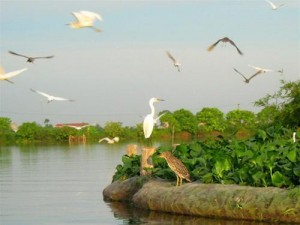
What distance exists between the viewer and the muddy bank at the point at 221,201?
1320cm

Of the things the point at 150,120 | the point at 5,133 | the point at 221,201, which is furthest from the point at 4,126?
the point at 221,201

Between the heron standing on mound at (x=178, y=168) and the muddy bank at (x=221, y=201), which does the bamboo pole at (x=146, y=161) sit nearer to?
the muddy bank at (x=221, y=201)

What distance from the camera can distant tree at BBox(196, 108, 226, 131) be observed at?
8538cm

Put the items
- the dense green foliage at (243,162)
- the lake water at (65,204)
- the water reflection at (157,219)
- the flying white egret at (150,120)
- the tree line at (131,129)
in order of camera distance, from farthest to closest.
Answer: the tree line at (131,129) < the flying white egret at (150,120) < the lake water at (65,204) < the dense green foliage at (243,162) < the water reflection at (157,219)

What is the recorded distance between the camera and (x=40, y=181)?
24.1m

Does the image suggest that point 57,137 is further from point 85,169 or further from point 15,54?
point 15,54

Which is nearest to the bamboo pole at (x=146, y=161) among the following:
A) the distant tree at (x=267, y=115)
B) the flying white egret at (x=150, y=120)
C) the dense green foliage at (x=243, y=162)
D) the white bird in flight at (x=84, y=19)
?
the dense green foliage at (x=243, y=162)

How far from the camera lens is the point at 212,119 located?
87.8m

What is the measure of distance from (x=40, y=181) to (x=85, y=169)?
593 cm

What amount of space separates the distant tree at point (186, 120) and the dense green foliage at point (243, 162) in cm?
6693

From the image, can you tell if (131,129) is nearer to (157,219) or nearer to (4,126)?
(4,126)

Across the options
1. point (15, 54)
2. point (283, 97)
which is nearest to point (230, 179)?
point (15, 54)

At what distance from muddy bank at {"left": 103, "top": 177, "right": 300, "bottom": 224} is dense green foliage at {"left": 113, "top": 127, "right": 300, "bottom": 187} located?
0.34 meters

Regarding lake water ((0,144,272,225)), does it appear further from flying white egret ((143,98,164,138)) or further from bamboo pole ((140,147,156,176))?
flying white egret ((143,98,164,138))
